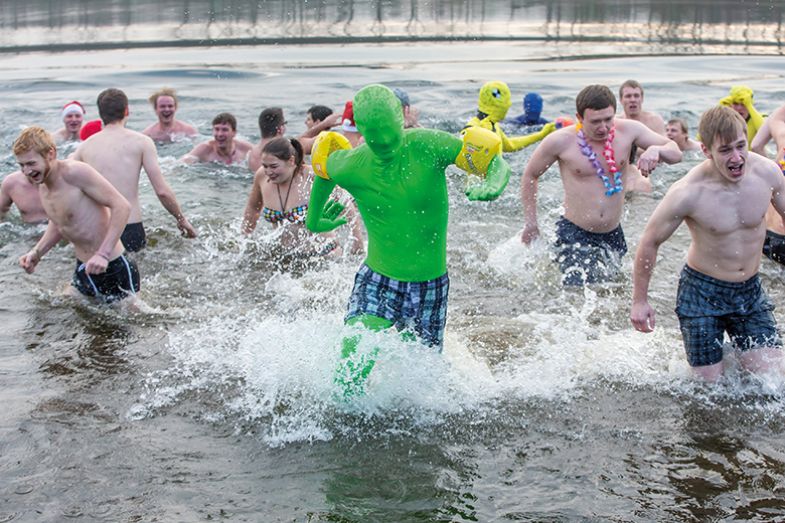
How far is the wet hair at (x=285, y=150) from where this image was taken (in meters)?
8.00

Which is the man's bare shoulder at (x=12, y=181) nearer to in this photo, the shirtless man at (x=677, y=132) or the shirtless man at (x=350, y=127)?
the shirtless man at (x=350, y=127)

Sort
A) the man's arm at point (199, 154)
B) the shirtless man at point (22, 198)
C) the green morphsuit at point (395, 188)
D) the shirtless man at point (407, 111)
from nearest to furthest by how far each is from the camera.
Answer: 1. the green morphsuit at point (395, 188)
2. the shirtless man at point (22, 198)
3. the shirtless man at point (407, 111)
4. the man's arm at point (199, 154)

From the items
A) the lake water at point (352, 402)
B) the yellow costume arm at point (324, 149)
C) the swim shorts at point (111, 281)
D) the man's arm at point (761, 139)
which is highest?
the yellow costume arm at point (324, 149)

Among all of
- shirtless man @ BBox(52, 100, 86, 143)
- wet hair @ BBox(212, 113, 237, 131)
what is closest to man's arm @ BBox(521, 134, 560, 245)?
wet hair @ BBox(212, 113, 237, 131)

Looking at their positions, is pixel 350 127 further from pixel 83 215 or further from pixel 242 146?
pixel 83 215

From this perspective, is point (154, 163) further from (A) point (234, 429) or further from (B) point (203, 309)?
(A) point (234, 429)

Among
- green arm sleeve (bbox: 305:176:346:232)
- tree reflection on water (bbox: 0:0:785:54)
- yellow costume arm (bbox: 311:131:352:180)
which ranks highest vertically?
tree reflection on water (bbox: 0:0:785:54)

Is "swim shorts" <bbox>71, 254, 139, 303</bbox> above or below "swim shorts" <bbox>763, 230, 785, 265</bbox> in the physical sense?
below

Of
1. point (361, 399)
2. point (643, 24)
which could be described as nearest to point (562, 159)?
point (361, 399)

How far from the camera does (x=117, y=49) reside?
2331cm

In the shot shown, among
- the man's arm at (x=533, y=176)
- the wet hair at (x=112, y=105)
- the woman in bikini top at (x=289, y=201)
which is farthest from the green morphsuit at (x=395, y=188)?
the wet hair at (x=112, y=105)

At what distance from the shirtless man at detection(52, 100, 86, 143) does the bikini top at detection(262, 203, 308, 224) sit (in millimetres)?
4738

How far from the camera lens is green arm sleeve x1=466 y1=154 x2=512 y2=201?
14.9ft

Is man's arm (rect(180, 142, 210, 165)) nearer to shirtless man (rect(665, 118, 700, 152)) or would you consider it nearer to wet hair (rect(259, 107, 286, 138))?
wet hair (rect(259, 107, 286, 138))
